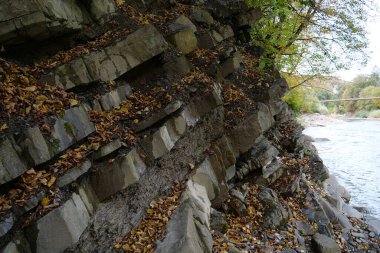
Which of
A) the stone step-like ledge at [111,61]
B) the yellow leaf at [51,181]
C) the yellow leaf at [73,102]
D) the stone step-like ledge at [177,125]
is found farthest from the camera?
the stone step-like ledge at [177,125]

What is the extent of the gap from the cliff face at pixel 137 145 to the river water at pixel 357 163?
14.4 ft

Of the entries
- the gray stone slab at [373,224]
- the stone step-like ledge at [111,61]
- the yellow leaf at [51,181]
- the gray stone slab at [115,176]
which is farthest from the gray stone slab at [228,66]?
the gray stone slab at [373,224]

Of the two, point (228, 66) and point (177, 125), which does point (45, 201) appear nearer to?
point (177, 125)

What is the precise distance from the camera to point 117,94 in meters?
5.84

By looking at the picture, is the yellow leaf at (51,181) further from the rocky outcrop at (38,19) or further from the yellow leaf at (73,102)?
the rocky outcrop at (38,19)

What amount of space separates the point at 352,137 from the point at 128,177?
23.1 metres

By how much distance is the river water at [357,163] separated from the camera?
1260 cm

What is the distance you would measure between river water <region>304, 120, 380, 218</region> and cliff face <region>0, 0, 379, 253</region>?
172 inches

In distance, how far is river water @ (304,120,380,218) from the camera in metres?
12.6

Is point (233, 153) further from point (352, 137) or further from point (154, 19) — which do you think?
point (352, 137)

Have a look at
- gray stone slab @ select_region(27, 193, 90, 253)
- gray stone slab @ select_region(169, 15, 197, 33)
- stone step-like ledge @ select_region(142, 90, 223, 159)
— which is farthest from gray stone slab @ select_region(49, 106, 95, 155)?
gray stone slab @ select_region(169, 15, 197, 33)

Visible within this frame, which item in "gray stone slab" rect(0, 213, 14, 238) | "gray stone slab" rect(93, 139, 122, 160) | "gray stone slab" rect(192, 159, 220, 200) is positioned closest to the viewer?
"gray stone slab" rect(0, 213, 14, 238)

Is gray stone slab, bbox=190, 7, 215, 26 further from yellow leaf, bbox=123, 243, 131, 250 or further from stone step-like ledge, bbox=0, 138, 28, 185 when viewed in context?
yellow leaf, bbox=123, 243, 131, 250

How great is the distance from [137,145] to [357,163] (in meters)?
15.0
